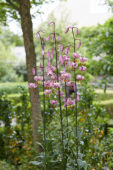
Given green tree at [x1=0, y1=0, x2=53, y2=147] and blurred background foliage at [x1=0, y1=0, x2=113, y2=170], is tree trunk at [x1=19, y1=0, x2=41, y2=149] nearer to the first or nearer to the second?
green tree at [x1=0, y1=0, x2=53, y2=147]

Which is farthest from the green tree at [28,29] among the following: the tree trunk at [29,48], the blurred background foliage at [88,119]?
the blurred background foliage at [88,119]

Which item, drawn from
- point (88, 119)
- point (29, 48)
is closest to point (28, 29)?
point (29, 48)

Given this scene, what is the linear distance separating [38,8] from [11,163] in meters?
2.63

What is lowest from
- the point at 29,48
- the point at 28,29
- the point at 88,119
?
the point at 88,119

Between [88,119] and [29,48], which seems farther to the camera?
[29,48]

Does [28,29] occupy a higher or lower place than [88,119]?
higher

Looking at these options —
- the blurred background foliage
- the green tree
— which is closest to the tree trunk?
the green tree

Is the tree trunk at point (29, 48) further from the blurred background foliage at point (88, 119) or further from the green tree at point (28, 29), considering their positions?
the blurred background foliage at point (88, 119)

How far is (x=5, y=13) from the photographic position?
3338 millimetres

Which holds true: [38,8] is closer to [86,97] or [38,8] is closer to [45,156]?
[86,97]

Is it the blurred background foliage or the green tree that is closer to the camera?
the blurred background foliage

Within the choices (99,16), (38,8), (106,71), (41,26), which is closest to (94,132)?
(106,71)

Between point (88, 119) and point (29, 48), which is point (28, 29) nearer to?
point (29, 48)

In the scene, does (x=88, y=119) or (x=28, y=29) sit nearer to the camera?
(x=88, y=119)
